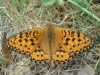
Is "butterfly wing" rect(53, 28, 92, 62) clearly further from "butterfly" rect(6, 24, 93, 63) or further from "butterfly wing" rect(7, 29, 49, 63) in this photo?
"butterfly wing" rect(7, 29, 49, 63)

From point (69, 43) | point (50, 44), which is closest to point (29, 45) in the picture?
point (50, 44)

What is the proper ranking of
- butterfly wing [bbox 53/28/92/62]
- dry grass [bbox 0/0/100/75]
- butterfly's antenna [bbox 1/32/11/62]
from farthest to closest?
butterfly's antenna [bbox 1/32/11/62] < dry grass [bbox 0/0/100/75] < butterfly wing [bbox 53/28/92/62]

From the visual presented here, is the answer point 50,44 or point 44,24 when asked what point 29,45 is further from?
point 44,24

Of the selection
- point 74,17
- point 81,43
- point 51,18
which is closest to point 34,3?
point 51,18

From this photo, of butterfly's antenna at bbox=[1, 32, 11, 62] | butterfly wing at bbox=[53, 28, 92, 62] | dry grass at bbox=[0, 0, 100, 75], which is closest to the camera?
butterfly wing at bbox=[53, 28, 92, 62]

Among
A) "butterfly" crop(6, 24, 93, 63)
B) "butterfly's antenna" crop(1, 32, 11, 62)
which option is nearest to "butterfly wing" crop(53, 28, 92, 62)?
"butterfly" crop(6, 24, 93, 63)

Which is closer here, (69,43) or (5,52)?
(69,43)

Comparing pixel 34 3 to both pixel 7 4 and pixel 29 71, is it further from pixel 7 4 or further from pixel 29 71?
pixel 29 71

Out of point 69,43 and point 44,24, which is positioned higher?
point 44,24
